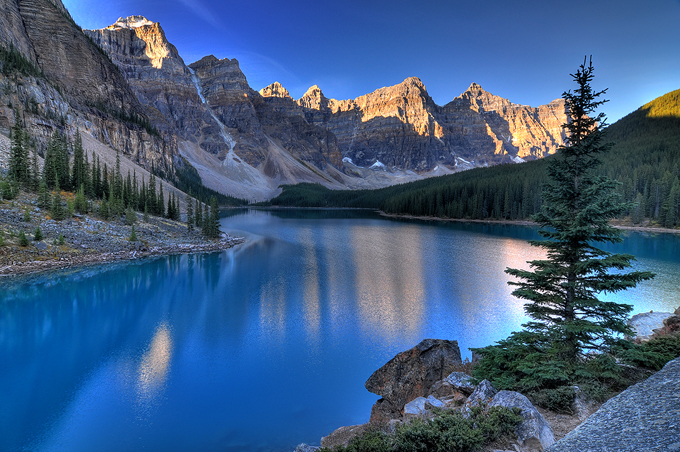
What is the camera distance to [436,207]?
110m

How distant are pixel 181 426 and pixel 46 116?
7658 centimetres

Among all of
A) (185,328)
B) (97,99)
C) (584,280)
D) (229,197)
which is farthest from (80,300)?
(229,197)

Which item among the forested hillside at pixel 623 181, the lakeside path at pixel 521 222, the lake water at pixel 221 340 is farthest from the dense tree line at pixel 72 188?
the forested hillside at pixel 623 181

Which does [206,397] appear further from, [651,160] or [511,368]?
[651,160]

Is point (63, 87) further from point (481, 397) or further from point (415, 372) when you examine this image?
point (481, 397)

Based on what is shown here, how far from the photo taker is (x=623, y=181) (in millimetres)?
78062

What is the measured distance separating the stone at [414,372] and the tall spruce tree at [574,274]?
303cm

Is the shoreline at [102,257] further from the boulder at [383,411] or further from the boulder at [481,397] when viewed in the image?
the boulder at [481,397]

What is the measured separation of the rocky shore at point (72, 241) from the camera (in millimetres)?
31391

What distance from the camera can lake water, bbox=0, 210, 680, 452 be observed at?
11.7m

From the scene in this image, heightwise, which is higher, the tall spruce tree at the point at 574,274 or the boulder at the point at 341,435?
the tall spruce tree at the point at 574,274

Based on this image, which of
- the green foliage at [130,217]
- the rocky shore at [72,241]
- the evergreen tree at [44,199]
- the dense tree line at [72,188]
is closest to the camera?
the rocky shore at [72,241]

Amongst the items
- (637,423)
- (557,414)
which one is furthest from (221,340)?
(637,423)

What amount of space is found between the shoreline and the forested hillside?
70.3 meters
